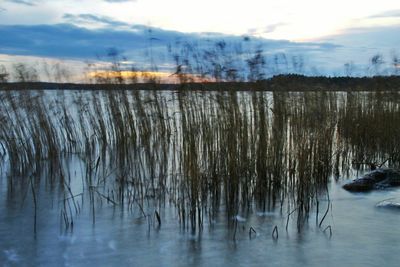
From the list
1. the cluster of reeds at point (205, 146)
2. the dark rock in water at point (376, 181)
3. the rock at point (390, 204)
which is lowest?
the rock at point (390, 204)

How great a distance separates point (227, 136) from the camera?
629 centimetres

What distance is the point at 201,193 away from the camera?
5953 mm

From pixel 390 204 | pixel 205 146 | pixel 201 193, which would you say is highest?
pixel 205 146

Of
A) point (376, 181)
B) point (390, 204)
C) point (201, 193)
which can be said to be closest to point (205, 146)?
point (201, 193)

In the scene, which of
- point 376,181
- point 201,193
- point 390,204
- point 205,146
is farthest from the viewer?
point 376,181

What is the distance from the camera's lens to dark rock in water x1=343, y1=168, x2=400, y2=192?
7.98m

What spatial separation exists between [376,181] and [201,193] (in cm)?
390

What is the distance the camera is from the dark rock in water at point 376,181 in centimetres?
798

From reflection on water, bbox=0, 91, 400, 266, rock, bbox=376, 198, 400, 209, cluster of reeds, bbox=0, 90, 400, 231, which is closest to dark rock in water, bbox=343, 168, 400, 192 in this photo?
reflection on water, bbox=0, 91, 400, 266

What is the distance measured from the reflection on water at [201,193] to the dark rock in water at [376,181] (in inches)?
10.9

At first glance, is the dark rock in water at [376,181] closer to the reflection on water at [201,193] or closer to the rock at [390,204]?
the reflection on water at [201,193]

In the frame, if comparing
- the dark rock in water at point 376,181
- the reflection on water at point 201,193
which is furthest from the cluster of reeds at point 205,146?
the dark rock in water at point 376,181

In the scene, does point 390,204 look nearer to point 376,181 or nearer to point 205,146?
point 376,181

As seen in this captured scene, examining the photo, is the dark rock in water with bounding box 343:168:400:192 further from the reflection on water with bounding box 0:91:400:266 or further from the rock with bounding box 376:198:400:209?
the rock with bounding box 376:198:400:209
